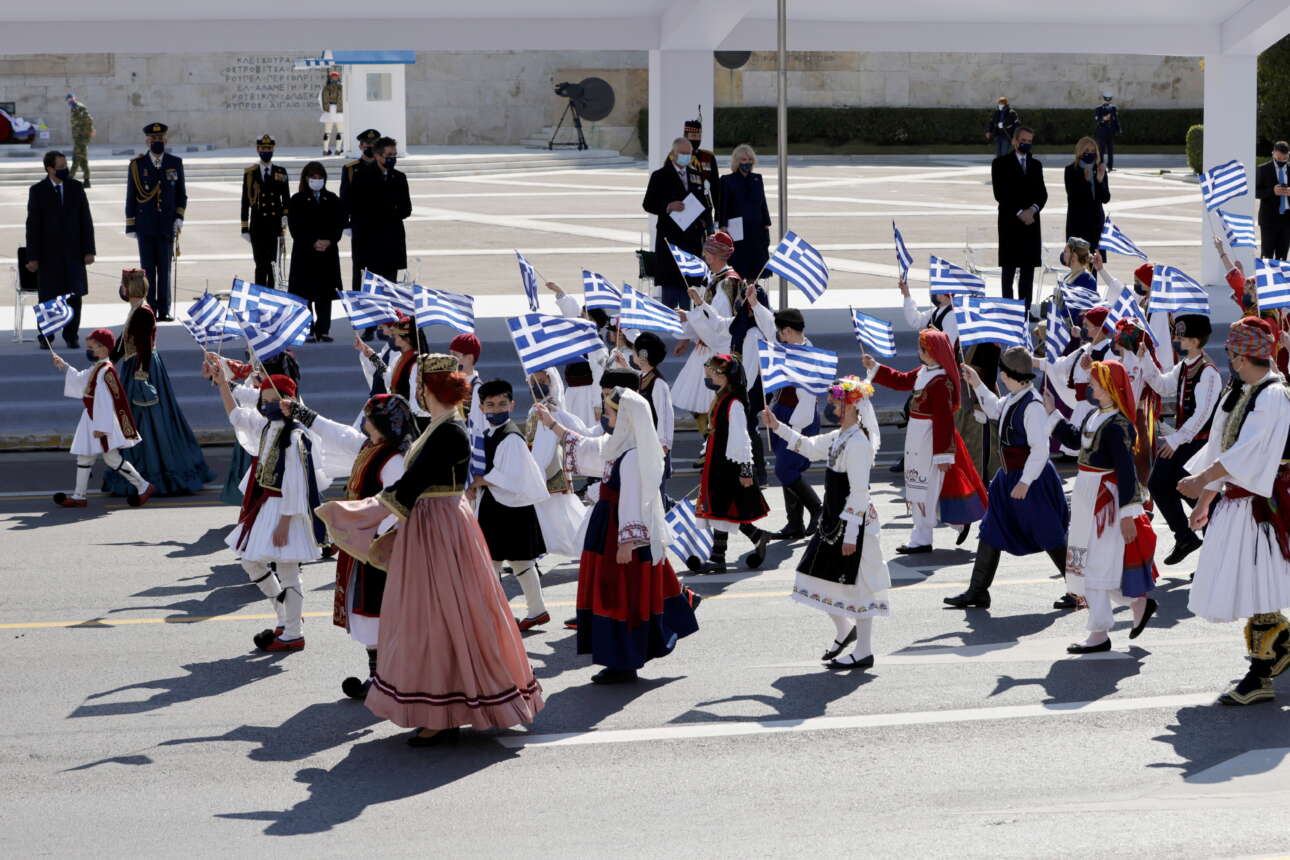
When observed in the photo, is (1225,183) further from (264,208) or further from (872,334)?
(264,208)

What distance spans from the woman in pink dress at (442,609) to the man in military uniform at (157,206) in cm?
1227

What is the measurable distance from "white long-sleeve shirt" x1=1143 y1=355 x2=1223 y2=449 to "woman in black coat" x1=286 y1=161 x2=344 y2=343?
32.1ft

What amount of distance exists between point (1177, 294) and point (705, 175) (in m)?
7.39

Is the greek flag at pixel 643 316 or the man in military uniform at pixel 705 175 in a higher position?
the man in military uniform at pixel 705 175

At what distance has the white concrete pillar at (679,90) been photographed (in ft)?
70.6

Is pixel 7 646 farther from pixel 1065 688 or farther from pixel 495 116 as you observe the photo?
pixel 495 116

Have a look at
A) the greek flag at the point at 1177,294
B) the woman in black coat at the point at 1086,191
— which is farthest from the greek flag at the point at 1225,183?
the woman in black coat at the point at 1086,191

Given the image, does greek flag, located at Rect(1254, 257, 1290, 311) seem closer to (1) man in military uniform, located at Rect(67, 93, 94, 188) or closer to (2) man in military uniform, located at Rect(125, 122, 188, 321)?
(2) man in military uniform, located at Rect(125, 122, 188, 321)

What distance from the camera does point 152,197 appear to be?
19844 mm

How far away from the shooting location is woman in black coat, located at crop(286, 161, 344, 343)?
63.3 feet

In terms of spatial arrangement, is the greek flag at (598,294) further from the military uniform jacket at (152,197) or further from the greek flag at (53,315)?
the military uniform jacket at (152,197)

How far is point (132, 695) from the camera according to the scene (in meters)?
9.45

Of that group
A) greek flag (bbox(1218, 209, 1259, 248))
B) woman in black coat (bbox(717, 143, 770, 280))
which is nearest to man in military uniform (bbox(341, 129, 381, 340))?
woman in black coat (bbox(717, 143, 770, 280))

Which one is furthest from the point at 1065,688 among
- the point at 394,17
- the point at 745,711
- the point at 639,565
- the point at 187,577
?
the point at 394,17
